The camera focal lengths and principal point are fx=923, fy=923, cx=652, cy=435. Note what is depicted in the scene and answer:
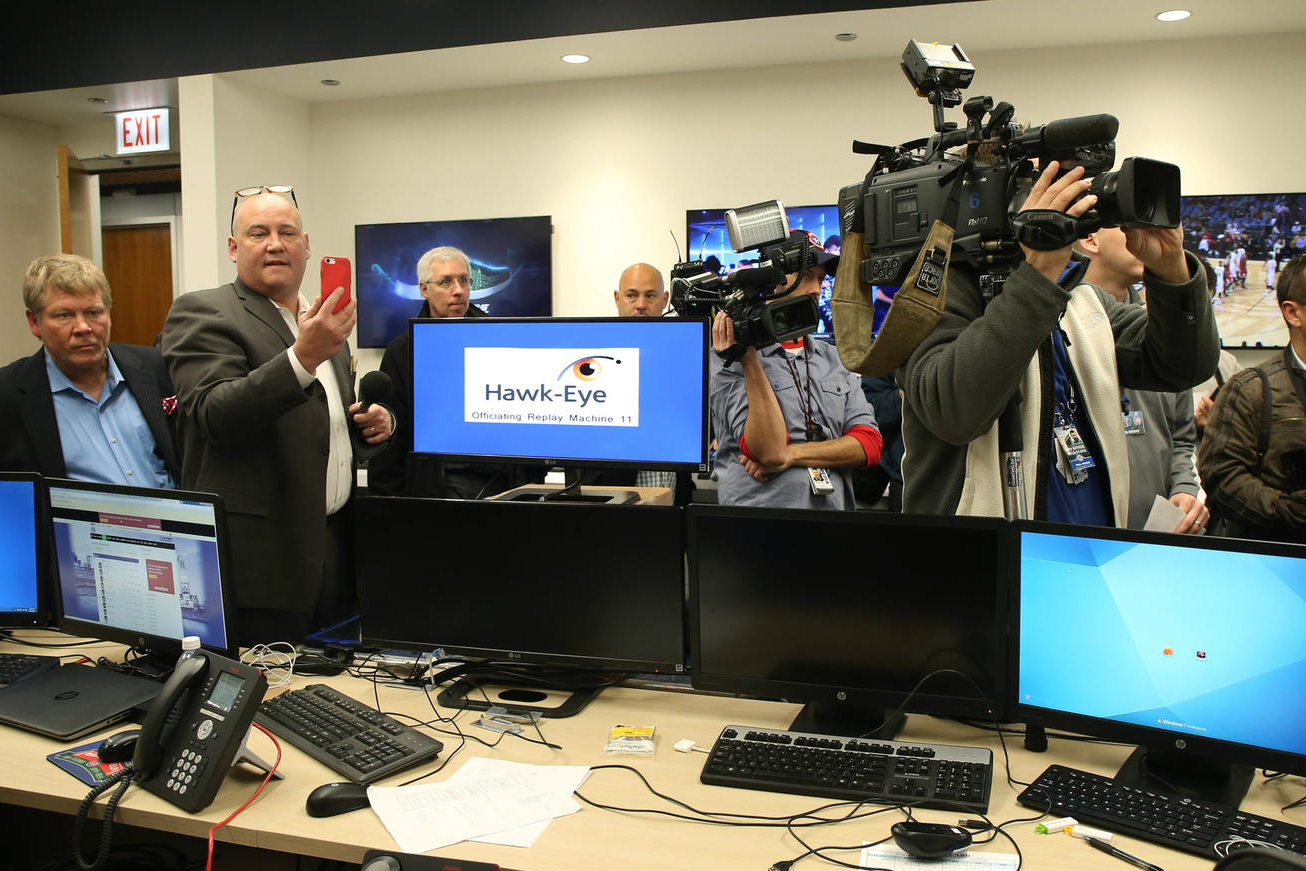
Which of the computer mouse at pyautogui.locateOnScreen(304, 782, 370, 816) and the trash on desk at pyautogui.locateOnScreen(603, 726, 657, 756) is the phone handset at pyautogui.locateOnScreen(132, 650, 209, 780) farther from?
the trash on desk at pyautogui.locateOnScreen(603, 726, 657, 756)

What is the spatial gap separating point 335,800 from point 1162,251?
67.6 inches

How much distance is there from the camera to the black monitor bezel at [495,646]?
1.84m

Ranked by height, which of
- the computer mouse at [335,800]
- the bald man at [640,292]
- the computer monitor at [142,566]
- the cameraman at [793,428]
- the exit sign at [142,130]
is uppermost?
the exit sign at [142,130]

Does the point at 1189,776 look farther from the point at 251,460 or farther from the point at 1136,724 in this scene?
the point at 251,460

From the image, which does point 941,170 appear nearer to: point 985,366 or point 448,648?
point 985,366

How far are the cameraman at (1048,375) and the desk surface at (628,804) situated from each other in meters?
0.45

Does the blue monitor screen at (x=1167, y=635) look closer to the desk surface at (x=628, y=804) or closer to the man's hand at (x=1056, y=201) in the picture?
the desk surface at (x=628, y=804)

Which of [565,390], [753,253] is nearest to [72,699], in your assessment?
[565,390]

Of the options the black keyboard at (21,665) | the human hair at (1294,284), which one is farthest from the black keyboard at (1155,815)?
the black keyboard at (21,665)

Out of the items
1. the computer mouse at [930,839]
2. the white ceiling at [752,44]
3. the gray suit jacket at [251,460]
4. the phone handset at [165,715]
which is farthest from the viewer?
the white ceiling at [752,44]

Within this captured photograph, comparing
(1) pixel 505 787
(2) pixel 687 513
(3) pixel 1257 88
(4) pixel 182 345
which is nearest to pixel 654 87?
(3) pixel 1257 88

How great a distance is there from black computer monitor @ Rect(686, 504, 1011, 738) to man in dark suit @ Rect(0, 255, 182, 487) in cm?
184

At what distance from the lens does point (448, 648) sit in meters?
1.95

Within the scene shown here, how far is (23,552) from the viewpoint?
215 centimetres
